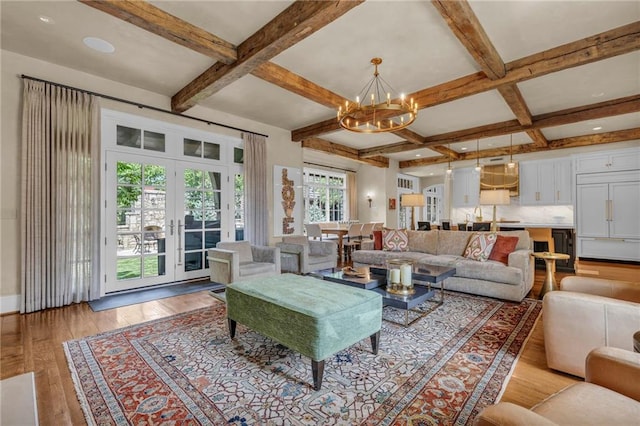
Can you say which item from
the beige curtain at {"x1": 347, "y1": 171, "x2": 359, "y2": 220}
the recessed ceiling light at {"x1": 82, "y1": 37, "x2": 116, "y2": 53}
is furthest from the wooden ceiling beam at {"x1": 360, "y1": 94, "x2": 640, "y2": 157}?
the recessed ceiling light at {"x1": 82, "y1": 37, "x2": 116, "y2": 53}

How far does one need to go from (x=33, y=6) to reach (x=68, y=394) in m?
3.17

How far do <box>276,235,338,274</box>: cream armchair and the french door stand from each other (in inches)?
47.8

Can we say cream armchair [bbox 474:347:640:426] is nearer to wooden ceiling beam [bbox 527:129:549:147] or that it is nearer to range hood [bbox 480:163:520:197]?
wooden ceiling beam [bbox 527:129:549:147]

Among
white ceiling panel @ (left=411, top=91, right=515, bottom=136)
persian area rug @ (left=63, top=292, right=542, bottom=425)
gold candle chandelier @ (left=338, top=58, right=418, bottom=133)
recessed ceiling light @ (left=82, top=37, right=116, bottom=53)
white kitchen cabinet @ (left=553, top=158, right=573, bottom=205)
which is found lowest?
persian area rug @ (left=63, top=292, right=542, bottom=425)

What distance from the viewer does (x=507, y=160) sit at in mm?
8258

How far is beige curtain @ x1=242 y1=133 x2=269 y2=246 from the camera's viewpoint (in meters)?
5.40

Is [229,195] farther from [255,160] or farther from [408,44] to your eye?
[408,44]

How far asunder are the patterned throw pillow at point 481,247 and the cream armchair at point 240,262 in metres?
2.88

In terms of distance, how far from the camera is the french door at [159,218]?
408 cm

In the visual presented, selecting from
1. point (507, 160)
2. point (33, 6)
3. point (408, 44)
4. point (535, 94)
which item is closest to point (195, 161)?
point (33, 6)

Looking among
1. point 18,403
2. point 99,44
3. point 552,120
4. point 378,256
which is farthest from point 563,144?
point 18,403

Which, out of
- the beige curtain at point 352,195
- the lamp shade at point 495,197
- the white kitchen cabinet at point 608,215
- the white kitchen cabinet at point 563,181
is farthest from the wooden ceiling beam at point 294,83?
the white kitchen cabinet at point 608,215

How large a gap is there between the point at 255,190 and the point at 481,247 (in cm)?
391

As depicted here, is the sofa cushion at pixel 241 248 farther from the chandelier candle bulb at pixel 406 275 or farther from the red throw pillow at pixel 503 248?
the red throw pillow at pixel 503 248
